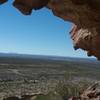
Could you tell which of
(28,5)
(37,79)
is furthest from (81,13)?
(37,79)

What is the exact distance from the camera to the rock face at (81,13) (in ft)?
44.9

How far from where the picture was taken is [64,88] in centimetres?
2456

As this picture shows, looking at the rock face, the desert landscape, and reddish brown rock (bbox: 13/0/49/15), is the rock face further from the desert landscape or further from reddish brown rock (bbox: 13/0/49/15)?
the desert landscape

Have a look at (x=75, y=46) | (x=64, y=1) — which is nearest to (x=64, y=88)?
(x=75, y=46)

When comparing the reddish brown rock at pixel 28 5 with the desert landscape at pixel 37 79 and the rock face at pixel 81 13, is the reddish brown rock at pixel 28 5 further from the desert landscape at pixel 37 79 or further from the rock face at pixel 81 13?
the desert landscape at pixel 37 79

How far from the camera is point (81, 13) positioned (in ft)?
48.4

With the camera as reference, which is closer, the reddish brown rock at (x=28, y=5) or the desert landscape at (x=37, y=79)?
the reddish brown rock at (x=28, y=5)

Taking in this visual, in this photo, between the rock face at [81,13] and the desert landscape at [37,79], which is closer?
the rock face at [81,13]

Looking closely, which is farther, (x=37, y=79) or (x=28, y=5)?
(x=37, y=79)

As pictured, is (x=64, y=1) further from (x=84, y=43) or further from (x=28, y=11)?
(x=84, y=43)

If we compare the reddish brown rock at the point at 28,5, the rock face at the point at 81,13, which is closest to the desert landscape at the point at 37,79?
the rock face at the point at 81,13

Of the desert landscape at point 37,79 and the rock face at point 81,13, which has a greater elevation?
the rock face at point 81,13

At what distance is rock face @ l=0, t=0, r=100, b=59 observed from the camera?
13695 millimetres

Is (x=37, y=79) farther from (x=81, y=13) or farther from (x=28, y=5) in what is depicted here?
(x=28, y=5)
